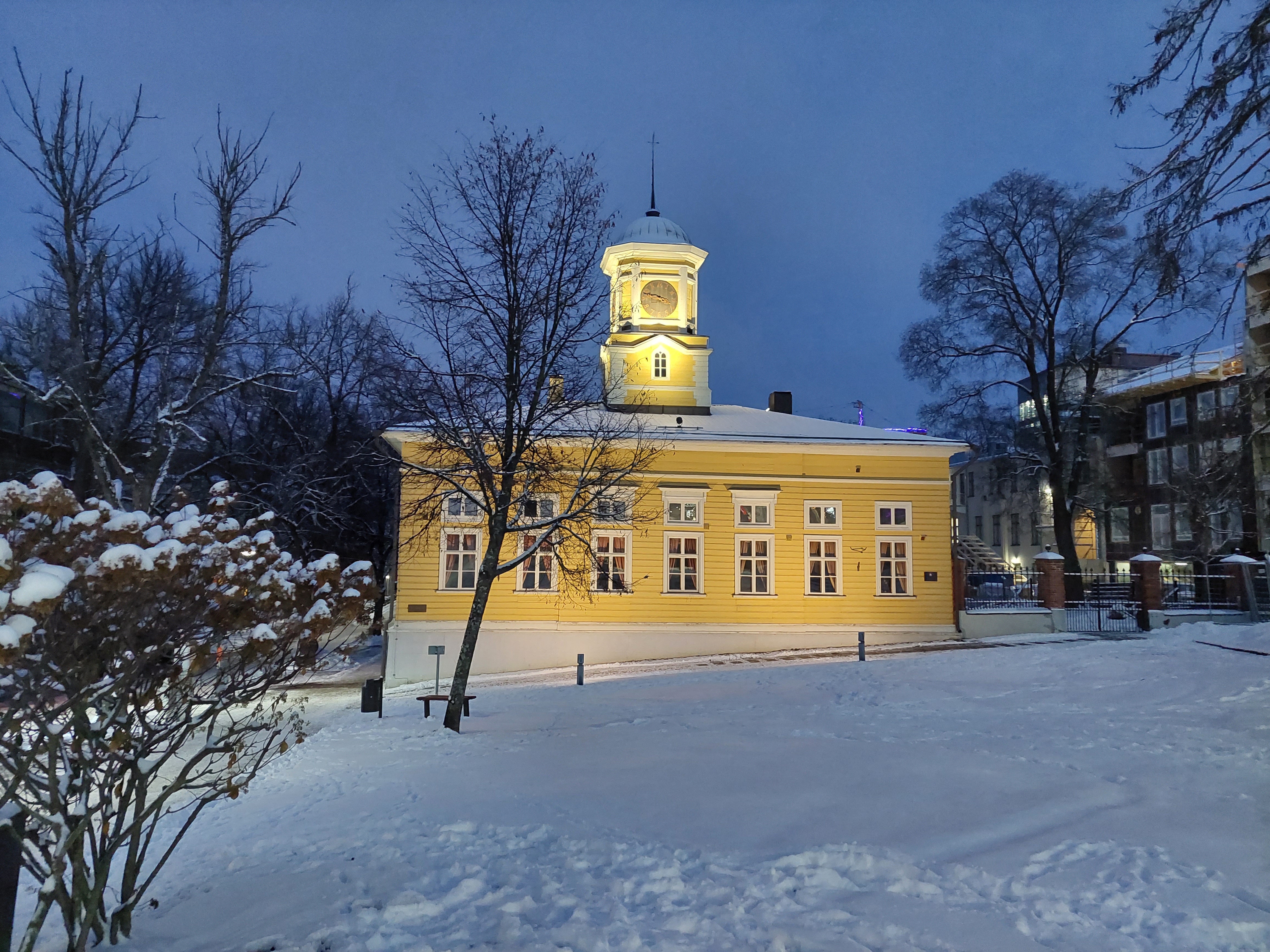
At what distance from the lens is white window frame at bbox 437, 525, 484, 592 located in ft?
71.6

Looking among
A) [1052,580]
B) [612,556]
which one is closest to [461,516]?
[612,556]

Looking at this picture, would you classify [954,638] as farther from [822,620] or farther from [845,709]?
[845,709]

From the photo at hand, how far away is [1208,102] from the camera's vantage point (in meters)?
7.69

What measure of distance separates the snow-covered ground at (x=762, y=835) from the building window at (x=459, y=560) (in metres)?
9.40

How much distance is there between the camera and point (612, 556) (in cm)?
2284

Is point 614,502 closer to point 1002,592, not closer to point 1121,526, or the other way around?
point 1002,592

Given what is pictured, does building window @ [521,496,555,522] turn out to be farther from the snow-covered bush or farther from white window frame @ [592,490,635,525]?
the snow-covered bush

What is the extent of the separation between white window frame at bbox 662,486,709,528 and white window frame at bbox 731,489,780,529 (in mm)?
870

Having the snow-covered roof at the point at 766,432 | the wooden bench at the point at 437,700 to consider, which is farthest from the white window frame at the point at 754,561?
the wooden bench at the point at 437,700

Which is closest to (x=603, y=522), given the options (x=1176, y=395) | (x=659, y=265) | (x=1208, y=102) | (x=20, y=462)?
(x=659, y=265)

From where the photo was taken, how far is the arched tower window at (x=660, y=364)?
2802 centimetres

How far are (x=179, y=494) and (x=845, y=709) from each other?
31.4ft

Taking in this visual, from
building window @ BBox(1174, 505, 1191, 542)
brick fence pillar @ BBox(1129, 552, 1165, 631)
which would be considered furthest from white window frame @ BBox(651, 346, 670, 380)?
building window @ BBox(1174, 505, 1191, 542)

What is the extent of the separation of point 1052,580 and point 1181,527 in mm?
18882
